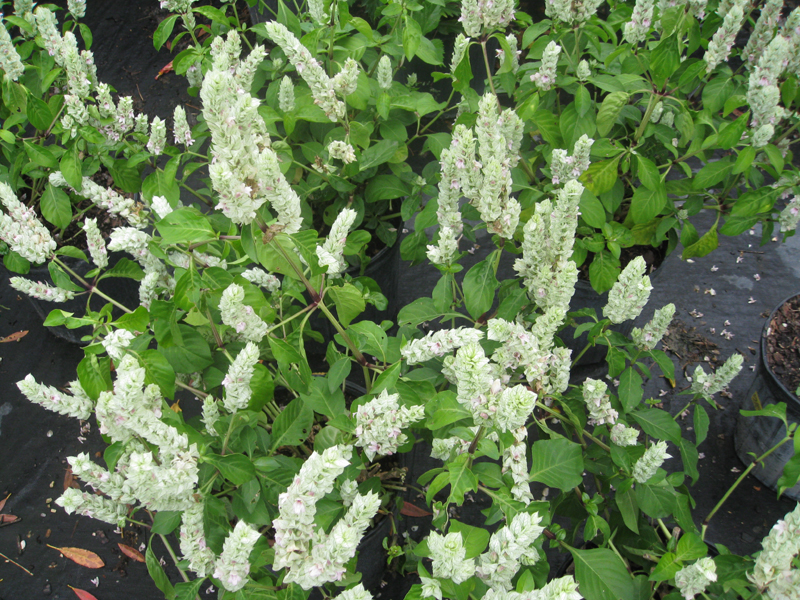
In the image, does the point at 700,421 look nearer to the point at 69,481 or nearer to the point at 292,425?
the point at 292,425

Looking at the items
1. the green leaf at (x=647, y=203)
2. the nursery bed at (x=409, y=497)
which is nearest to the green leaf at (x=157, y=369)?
the nursery bed at (x=409, y=497)

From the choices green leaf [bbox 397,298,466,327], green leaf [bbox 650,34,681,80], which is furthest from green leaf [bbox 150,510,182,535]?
green leaf [bbox 650,34,681,80]

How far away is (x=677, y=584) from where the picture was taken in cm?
127

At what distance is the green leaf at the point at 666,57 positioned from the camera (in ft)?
5.81

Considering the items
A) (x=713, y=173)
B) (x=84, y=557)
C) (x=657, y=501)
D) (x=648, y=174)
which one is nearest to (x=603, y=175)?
(x=648, y=174)

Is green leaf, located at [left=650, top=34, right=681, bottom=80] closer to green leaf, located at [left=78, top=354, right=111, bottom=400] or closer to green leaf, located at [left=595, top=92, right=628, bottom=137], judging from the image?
green leaf, located at [left=595, top=92, right=628, bottom=137]

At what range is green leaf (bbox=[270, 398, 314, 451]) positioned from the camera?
1529 mm

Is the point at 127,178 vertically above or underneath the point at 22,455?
above

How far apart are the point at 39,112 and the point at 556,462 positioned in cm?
210

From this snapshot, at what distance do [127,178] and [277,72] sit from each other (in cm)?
70

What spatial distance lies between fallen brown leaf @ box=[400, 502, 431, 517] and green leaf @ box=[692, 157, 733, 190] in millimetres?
1602

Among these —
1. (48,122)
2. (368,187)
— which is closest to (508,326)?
(368,187)

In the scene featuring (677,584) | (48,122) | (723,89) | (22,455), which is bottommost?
(22,455)

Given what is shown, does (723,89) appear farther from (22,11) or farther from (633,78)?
(22,11)
